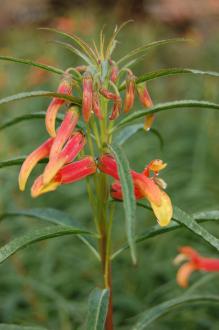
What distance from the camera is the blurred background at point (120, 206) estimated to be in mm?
3162

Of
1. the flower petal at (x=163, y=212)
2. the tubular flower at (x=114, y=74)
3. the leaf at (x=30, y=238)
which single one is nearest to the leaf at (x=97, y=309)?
the leaf at (x=30, y=238)

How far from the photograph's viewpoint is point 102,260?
1757 mm

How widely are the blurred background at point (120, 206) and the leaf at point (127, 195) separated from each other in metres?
0.44

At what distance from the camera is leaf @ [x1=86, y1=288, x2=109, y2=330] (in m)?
1.58

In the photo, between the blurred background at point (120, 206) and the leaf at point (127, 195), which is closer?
the leaf at point (127, 195)

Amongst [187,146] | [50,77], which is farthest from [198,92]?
[50,77]

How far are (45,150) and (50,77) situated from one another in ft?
12.4

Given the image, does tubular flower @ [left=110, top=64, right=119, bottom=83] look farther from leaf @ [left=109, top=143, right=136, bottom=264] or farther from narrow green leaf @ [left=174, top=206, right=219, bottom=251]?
narrow green leaf @ [left=174, top=206, right=219, bottom=251]

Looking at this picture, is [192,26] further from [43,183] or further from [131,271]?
[43,183]

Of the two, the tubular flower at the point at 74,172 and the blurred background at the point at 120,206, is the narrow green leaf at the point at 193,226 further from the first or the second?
the blurred background at the point at 120,206

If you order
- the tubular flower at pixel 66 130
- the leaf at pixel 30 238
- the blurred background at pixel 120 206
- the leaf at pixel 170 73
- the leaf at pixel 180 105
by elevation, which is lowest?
the blurred background at pixel 120 206

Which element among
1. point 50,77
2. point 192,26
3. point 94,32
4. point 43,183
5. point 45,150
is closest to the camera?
point 43,183

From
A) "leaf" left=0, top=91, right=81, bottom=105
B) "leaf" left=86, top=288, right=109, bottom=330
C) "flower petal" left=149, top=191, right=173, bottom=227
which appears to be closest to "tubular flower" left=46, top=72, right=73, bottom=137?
"leaf" left=0, top=91, right=81, bottom=105

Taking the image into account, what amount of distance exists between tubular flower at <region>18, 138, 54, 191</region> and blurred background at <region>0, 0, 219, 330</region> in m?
0.31
